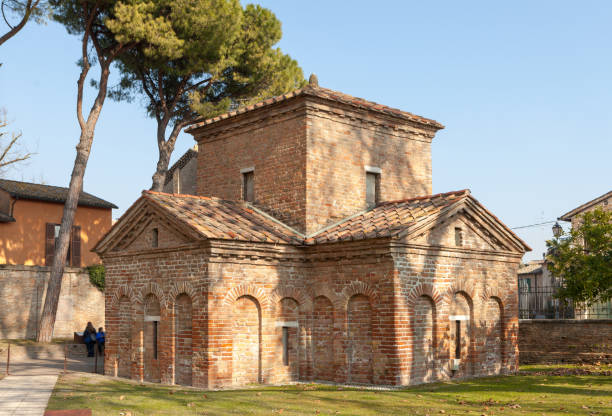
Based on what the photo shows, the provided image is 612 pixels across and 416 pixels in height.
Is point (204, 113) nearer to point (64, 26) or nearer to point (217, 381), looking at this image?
point (64, 26)

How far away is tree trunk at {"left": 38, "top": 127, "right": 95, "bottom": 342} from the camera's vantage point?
23.6 m

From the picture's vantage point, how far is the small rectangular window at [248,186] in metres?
17.5

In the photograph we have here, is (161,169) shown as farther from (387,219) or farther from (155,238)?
(387,219)

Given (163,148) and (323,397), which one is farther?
(163,148)

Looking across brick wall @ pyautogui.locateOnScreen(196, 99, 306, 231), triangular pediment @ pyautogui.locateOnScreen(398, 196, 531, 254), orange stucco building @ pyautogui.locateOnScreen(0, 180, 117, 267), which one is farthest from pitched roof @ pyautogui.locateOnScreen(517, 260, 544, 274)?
brick wall @ pyautogui.locateOnScreen(196, 99, 306, 231)

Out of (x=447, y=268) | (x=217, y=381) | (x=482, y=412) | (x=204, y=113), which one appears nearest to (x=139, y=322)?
(x=217, y=381)

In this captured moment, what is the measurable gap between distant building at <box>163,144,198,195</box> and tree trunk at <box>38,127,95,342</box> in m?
3.69

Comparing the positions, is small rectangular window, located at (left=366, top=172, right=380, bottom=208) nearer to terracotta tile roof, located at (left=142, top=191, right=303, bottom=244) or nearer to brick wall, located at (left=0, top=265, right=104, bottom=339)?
terracotta tile roof, located at (left=142, top=191, right=303, bottom=244)

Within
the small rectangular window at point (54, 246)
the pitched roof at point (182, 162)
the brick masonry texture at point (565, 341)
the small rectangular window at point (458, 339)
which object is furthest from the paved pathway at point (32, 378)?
the brick masonry texture at point (565, 341)

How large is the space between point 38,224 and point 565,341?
2226 cm

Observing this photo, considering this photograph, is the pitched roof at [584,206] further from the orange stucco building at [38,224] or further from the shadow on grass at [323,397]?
the orange stucco building at [38,224]

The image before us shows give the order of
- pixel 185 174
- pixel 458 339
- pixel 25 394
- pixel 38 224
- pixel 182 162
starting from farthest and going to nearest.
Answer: pixel 38 224, pixel 182 162, pixel 185 174, pixel 458 339, pixel 25 394

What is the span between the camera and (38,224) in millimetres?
28797

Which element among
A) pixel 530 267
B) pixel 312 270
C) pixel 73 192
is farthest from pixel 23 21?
pixel 530 267
